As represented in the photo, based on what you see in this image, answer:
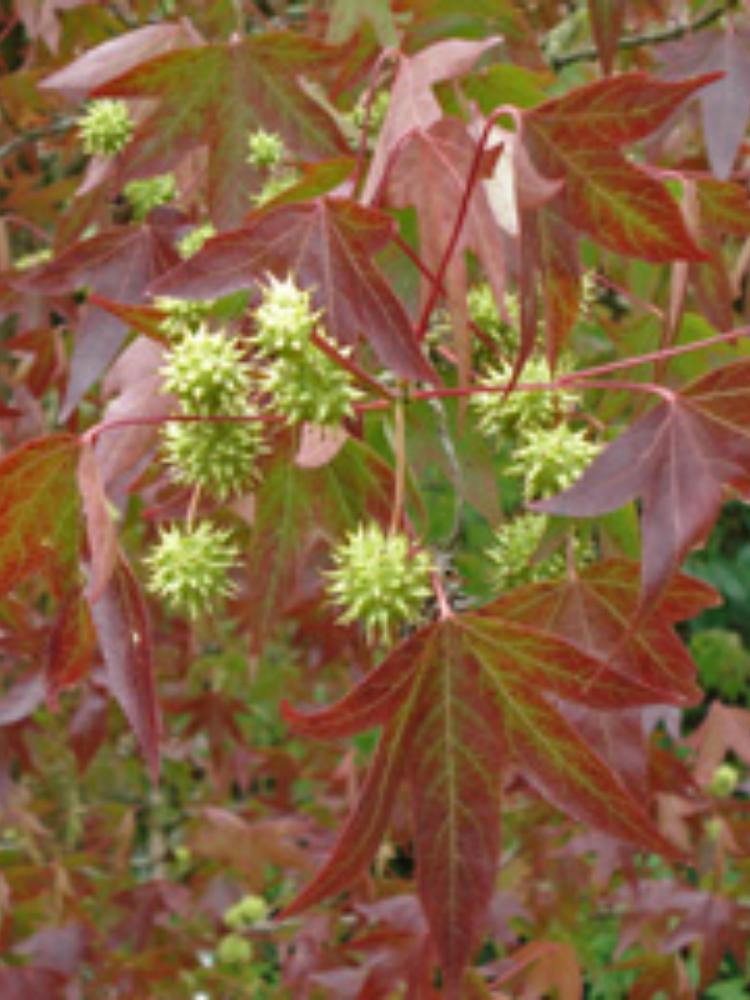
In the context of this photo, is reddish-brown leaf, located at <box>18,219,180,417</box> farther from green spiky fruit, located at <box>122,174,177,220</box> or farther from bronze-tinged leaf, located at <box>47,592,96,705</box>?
bronze-tinged leaf, located at <box>47,592,96,705</box>

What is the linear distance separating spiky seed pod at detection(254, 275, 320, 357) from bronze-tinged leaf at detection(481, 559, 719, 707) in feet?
0.80

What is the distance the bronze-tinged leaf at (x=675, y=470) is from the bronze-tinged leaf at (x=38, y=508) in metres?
0.32

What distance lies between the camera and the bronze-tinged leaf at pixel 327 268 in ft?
2.83

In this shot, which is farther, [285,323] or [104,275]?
[104,275]

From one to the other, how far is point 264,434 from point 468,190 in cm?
27

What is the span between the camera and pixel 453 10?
129cm

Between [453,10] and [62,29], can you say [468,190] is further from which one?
[62,29]

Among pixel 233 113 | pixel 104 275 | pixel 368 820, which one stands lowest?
pixel 368 820

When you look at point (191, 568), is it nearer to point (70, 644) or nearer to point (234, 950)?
point (70, 644)

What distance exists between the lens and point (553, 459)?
0.96m

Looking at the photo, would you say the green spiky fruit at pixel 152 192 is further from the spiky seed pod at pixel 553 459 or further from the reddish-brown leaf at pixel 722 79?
the spiky seed pod at pixel 553 459

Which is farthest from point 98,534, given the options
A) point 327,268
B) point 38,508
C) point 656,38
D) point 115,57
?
point 656,38

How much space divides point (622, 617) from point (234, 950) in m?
1.70

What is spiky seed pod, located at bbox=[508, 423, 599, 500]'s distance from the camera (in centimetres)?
96
